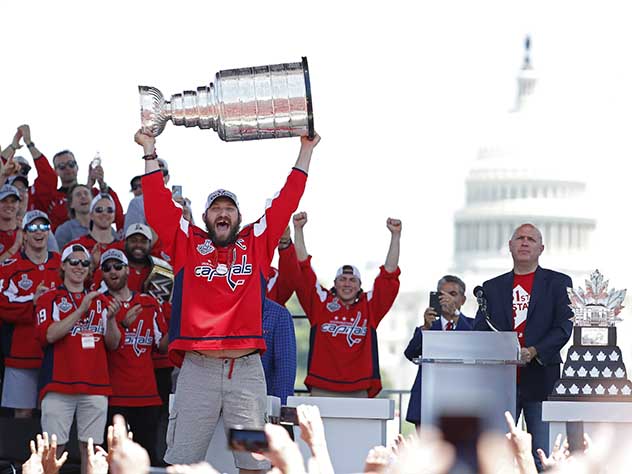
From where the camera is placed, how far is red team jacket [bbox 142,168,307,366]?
7.53 m

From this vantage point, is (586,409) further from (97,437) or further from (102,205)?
(102,205)

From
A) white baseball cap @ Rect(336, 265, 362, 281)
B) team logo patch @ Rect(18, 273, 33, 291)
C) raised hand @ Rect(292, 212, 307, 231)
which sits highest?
raised hand @ Rect(292, 212, 307, 231)

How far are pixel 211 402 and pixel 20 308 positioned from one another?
9.04ft

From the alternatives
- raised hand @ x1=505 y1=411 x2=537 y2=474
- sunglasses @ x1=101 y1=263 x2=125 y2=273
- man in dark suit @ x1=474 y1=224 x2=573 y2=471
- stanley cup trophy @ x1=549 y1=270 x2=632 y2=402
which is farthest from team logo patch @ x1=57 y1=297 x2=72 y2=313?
raised hand @ x1=505 y1=411 x2=537 y2=474

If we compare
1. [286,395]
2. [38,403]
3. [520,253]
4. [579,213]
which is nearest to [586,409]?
[520,253]

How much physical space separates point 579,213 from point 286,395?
9997 centimetres

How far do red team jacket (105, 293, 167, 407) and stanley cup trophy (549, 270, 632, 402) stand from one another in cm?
266

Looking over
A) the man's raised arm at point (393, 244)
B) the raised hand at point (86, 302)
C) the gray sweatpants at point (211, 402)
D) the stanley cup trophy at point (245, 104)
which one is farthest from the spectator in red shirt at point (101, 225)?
the gray sweatpants at point (211, 402)

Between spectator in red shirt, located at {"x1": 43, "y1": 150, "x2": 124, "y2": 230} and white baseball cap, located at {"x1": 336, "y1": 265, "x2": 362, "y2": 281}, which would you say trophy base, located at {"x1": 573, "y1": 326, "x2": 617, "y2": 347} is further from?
spectator in red shirt, located at {"x1": 43, "y1": 150, "x2": 124, "y2": 230}

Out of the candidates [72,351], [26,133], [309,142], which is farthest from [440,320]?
[26,133]

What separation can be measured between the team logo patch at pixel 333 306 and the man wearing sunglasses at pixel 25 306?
5.91 ft

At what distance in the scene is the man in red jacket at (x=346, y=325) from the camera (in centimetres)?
1043

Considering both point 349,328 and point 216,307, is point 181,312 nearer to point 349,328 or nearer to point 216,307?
point 216,307

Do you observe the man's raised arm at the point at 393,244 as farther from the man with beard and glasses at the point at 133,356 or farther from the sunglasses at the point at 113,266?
the sunglasses at the point at 113,266
